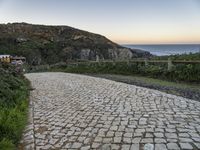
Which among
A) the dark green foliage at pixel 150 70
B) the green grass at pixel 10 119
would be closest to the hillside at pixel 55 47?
the dark green foliage at pixel 150 70

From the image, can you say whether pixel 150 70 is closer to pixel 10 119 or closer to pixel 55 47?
pixel 10 119

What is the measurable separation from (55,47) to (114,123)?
56275mm

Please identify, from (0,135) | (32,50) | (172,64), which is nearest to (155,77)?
(172,64)

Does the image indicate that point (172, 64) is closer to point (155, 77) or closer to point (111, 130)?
point (155, 77)

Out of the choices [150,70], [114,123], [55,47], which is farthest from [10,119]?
[55,47]

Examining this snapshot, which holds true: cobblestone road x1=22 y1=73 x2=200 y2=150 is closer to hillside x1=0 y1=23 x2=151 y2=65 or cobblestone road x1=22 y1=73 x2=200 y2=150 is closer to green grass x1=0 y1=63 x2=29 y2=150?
green grass x1=0 y1=63 x2=29 y2=150

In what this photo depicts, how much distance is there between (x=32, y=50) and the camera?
5850 cm

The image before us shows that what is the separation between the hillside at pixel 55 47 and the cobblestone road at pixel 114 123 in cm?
4439

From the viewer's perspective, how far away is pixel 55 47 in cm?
6262

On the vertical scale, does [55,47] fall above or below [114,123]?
above

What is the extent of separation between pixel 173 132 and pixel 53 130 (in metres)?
2.94

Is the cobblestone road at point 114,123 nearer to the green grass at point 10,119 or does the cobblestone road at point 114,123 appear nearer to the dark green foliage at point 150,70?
the green grass at point 10,119

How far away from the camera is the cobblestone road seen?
20.6 feet

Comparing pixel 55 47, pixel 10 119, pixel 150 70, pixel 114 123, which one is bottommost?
pixel 114 123
